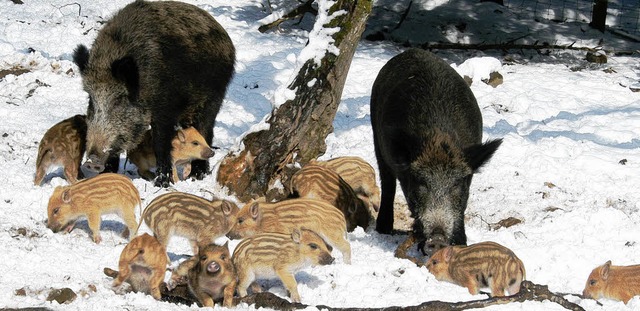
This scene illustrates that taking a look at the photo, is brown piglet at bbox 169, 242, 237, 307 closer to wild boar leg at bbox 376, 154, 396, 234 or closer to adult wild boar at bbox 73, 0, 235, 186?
wild boar leg at bbox 376, 154, 396, 234

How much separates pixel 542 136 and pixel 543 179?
128cm

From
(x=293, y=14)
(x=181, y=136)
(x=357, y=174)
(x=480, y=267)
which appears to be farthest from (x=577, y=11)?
(x=480, y=267)

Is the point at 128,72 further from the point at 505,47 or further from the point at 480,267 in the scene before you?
the point at 505,47

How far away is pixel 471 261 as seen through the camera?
20.0 feet

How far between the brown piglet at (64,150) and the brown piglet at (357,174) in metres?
2.01

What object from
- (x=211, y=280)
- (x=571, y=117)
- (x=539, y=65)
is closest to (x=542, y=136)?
(x=571, y=117)

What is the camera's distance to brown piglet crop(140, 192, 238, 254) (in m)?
6.18

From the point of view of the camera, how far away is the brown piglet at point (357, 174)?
801 centimetres

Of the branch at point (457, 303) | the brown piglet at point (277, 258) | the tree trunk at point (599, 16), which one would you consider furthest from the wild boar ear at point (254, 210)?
the tree trunk at point (599, 16)

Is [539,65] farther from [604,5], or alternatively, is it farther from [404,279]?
[404,279]

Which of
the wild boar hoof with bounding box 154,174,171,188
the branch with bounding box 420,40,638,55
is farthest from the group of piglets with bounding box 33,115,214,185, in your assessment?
the branch with bounding box 420,40,638,55

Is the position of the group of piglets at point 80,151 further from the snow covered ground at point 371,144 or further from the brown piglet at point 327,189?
the brown piglet at point 327,189

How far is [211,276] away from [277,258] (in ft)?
1.54

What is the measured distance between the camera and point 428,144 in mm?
6758
